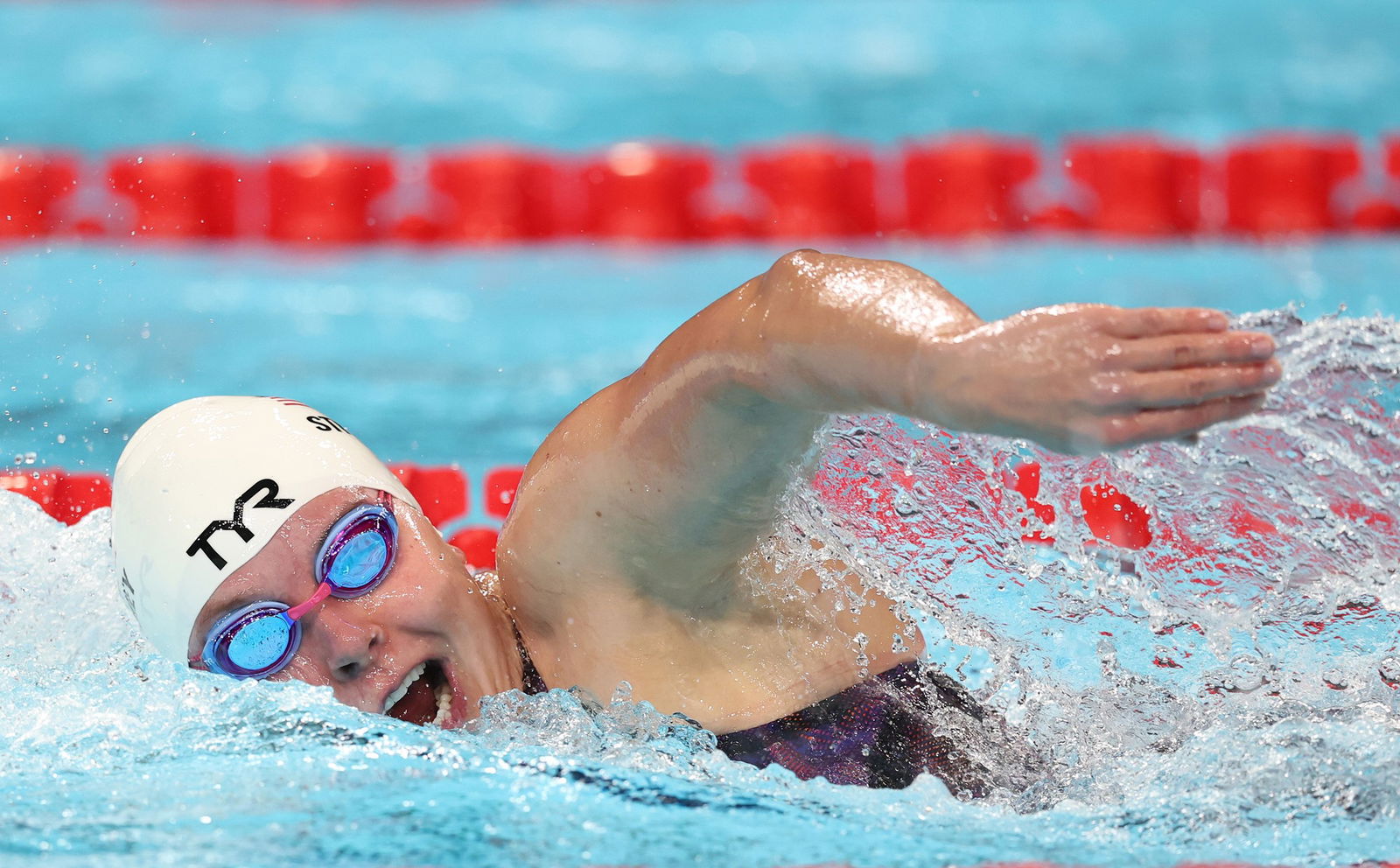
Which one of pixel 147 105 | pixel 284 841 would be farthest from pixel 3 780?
pixel 147 105

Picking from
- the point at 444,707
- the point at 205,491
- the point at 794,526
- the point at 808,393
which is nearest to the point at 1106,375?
the point at 808,393

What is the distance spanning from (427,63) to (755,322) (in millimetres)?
5007

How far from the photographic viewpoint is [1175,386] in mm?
1107

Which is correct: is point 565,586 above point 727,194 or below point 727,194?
below

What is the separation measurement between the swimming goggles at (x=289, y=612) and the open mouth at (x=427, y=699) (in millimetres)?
139

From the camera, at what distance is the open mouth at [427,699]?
1845 millimetres

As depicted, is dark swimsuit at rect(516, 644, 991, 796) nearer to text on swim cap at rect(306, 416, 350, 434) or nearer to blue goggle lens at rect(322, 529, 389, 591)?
blue goggle lens at rect(322, 529, 389, 591)

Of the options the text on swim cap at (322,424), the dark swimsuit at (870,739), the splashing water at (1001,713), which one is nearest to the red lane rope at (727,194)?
the splashing water at (1001,713)

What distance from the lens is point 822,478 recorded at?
188cm

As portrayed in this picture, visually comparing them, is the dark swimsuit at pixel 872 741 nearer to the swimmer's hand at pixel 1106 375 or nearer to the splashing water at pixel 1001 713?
the splashing water at pixel 1001 713

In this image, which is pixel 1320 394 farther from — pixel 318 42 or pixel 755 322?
pixel 318 42

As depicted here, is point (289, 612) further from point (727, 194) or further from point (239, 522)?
point (727, 194)

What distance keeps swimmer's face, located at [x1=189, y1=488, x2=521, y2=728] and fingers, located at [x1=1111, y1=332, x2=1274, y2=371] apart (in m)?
0.95

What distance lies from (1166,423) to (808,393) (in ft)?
1.14
